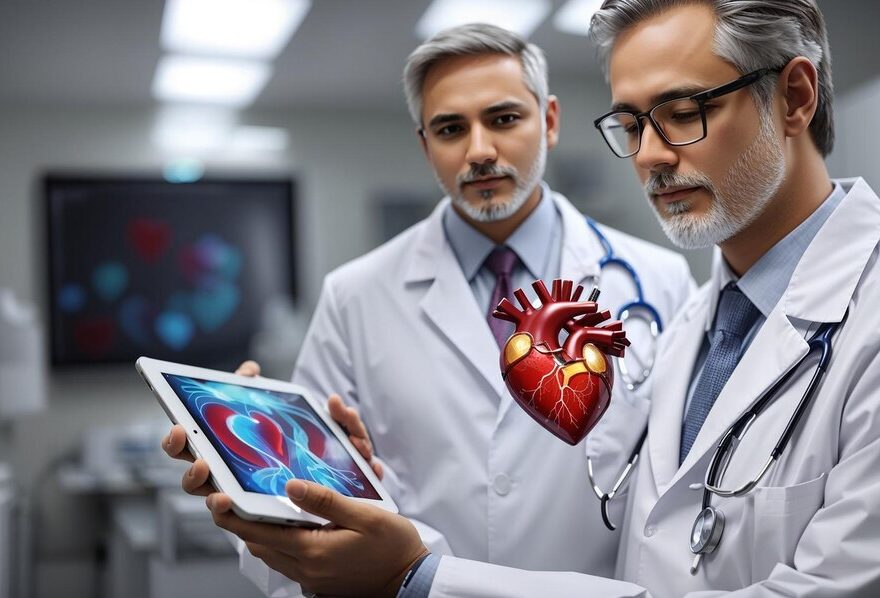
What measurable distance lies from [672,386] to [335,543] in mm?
558

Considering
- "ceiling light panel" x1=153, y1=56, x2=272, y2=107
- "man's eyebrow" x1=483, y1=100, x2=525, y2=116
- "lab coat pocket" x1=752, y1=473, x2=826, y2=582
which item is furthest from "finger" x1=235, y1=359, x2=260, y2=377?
"ceiling light panel" x1=153, y1=56, x2=272, y2=107

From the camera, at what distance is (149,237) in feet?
14.8

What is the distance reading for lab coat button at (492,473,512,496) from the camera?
1.30 m

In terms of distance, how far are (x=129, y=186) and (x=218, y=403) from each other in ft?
12.7

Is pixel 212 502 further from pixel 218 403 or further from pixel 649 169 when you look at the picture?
pixel 649 169

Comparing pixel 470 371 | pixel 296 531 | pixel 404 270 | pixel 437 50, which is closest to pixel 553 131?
pixel 437 50

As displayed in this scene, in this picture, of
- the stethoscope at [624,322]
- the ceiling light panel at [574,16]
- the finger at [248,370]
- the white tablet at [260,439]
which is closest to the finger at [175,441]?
the white tablet at [260,439]

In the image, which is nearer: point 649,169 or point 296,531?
point 296,531

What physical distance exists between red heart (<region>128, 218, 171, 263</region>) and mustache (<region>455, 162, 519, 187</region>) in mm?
3468

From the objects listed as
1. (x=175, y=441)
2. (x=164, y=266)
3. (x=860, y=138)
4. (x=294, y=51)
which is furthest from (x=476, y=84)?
(x=164, y=266)

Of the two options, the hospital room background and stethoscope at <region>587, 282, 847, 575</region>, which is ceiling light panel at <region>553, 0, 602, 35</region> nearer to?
the hospital room background

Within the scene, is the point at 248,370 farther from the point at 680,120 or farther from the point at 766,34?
the point at 766,34

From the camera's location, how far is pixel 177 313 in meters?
4.53

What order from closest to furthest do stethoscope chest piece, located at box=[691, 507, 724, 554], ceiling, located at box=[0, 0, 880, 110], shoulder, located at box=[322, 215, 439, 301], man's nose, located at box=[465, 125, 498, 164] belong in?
stethoscope chest piece, located at box=[691, 507, 724, 554] → man's nose, located at box=[465, 125, 498, 164] → shoulder, located at box=[322, 215, 439, 301] → ceiling, located at box=[0, 0, 880, 110]
